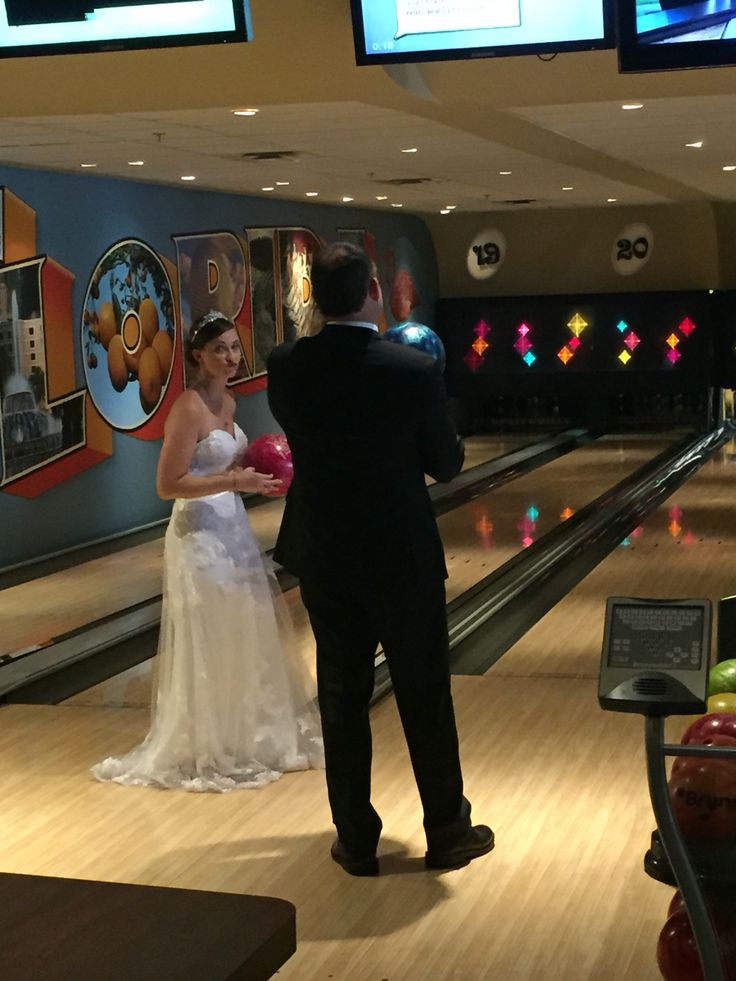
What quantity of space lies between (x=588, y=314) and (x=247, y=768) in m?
12.0

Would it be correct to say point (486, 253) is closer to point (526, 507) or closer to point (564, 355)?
point (564, 355)

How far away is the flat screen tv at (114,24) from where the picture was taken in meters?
3.80

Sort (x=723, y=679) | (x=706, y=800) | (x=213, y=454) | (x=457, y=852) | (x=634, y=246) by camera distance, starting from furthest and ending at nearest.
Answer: (x=634, y=246) < (x=213, y=454) < (x=457, y=852) < (x=723, y=679) < (x=706, y=800)

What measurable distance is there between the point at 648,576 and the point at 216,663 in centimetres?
394

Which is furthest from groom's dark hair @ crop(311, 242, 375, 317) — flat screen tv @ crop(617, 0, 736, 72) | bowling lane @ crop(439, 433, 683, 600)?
bowling lane @ crop(439, 433, 683, 600)

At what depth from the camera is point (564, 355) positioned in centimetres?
1575

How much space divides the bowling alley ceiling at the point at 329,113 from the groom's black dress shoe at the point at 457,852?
2.92m

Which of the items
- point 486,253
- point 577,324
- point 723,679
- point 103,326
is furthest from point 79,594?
point 577,324

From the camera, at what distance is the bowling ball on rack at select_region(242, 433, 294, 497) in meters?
4.13

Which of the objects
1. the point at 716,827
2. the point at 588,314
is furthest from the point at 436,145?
the point at 588,314

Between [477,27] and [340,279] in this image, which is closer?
[340,279]

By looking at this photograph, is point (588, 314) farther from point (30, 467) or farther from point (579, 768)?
point (579, 768)

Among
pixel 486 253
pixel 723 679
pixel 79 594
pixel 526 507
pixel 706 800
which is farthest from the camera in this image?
pixel 486 253

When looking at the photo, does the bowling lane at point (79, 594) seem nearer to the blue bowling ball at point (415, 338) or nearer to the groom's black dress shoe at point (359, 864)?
the blue bowling ball at point (415, 338)
